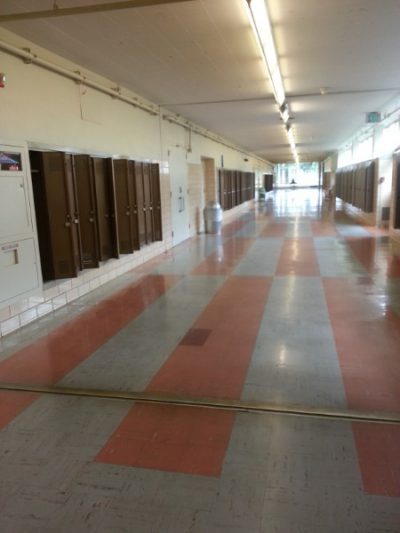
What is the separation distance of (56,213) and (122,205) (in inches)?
71.4

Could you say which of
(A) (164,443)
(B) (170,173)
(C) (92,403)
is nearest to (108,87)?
(B) (170,173)

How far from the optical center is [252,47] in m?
5.18

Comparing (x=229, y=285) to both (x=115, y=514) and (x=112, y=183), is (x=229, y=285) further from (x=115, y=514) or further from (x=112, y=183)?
(x=115, y=514)

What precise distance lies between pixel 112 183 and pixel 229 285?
7.79 ft

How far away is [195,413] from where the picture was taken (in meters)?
2.88

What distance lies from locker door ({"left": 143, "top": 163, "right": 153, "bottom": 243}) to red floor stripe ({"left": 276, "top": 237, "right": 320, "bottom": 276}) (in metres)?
2.44

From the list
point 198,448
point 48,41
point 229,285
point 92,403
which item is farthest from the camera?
point 229,285

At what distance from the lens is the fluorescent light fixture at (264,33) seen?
3.75 m

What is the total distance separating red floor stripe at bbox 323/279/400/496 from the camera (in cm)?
230

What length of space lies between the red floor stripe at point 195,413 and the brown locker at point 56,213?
1.92 m

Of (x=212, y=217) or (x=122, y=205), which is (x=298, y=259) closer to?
(x=122, y=205)

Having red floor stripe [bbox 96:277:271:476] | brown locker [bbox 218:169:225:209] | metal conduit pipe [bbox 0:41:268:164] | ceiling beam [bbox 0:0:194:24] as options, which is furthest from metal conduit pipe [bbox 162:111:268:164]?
red floor stripe [bbox 96:277:271:476]

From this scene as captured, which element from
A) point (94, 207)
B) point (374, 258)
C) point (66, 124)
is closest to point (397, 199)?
point (374, 258)

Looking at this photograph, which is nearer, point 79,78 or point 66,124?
point 66,124
